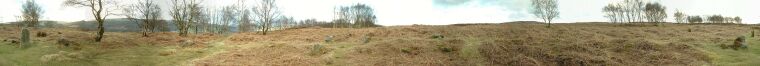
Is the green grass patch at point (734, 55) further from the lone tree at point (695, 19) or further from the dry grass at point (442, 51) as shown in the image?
the lone tree at point (695, 19)

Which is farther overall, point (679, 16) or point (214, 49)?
point (679, 16)

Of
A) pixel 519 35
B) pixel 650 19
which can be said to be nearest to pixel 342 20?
pixel 650 19

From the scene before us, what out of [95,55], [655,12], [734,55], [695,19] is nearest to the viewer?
[95,55]

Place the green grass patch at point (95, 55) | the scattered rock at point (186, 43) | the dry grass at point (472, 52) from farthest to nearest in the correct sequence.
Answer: the scattered rock at point (186, 43), the dry grass at point (472, 52), the green grass patch at point (95, 55)

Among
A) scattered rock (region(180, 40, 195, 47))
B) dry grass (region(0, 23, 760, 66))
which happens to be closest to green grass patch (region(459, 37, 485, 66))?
dry grass (region(0, 23, 760, 66))

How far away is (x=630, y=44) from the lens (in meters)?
46.0

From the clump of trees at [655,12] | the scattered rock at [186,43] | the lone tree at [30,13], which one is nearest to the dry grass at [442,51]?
the scattered rock at [186,43]

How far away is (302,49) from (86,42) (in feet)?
44.1

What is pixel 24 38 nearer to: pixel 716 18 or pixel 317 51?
pixel 317 51

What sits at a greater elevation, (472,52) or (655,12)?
(655,12)

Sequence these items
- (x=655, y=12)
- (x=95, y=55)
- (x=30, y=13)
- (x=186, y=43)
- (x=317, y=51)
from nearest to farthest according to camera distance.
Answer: (x=95, y=55) < (x=317, y=51) < (x=186, y=43) < (x=30, y=13) < (x=655, y=12)

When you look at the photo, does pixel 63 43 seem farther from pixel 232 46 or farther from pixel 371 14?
pixel 371 14

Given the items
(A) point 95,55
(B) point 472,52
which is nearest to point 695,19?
(B) point 472,52

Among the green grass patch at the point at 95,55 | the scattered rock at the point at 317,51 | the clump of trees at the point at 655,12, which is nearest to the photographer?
the green grass patch at the point at 95,55
